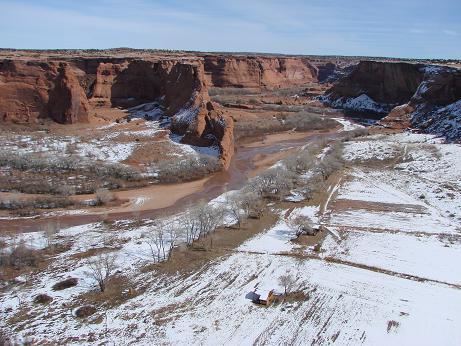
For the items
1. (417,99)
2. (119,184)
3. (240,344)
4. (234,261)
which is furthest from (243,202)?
(417,99)

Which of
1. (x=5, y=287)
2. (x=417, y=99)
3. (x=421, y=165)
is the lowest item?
(x=5, y=287)

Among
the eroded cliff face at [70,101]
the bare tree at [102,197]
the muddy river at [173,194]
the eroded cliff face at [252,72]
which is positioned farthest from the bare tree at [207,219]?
the eroded cliff face at [252,72]

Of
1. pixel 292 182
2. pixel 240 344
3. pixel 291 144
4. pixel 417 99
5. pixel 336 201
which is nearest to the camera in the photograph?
pixel 240 344

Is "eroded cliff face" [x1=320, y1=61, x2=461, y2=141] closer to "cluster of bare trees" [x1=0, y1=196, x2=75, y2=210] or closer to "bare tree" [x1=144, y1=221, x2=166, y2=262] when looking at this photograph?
"bare tree" [x1=144, y1=221, x2=166, y2=262]

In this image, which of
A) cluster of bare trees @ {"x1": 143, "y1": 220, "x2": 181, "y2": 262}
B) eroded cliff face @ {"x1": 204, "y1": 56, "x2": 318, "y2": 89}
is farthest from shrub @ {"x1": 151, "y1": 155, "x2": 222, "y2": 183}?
eroded cliff face @ {"x1": 204, "y1": 56, "x2": 318, "y2": 89}

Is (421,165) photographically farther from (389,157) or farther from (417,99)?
(417,99)

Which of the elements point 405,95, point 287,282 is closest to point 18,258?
point 287,282

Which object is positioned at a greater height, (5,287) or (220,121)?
(220,121)
